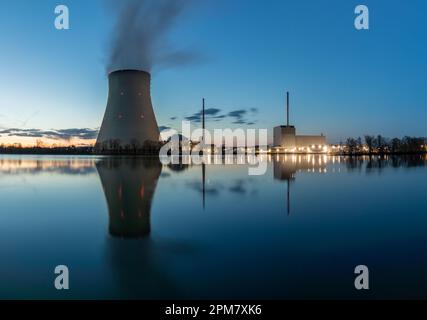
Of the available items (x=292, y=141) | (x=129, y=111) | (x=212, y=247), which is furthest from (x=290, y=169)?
(x=292, y=141)

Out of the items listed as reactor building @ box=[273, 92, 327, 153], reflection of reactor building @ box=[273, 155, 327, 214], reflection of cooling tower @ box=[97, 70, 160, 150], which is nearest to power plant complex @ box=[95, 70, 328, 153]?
reflection of cooling tower @ box=[97, 70, 160, 150]

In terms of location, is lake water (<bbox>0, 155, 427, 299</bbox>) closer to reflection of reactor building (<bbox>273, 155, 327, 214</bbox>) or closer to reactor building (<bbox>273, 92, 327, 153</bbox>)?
reflection of reactor building (<bbox>273, 155, 327, 214</bbox>)

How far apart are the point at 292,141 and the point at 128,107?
19.9m

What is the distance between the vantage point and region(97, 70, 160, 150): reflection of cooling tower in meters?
16.3

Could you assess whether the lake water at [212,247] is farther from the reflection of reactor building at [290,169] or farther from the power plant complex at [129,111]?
the power plant complex at [129,111]

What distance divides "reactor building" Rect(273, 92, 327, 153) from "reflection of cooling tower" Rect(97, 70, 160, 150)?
16.9 m

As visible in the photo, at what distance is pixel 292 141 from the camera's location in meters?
30.7

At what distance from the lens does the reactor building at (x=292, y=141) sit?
30297mm

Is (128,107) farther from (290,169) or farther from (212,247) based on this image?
(212,247)

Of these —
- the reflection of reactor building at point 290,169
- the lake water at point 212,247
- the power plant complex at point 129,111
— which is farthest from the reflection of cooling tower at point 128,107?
the lake water at point 212,247

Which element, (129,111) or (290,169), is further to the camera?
(129,111)

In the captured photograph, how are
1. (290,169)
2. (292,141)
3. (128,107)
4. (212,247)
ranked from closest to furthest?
(212,247) → (290,169) → (128,107) → (292,141)

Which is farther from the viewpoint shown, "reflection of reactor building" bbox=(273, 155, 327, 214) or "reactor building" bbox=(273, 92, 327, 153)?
"reactor building" bbox=(273, 92, 327, 153)
